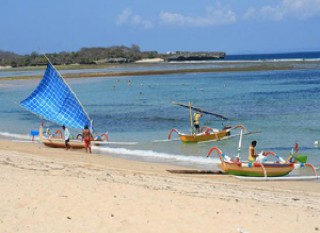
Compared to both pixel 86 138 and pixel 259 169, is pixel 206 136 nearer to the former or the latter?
pixel 86 138

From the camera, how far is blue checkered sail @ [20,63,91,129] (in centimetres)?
2119

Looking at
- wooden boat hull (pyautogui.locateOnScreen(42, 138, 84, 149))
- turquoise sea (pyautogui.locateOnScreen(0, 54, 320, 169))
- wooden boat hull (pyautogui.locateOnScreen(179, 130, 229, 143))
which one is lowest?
turquoise sea (pyautogui.locateOnScreen(0, 54, 320, 169))

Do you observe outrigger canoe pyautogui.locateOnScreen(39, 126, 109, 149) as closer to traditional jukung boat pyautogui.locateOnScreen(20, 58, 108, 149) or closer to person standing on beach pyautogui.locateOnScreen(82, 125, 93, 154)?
traditional jukung boat pyautogui.locateOnScreen(20, 58, 108, 149)

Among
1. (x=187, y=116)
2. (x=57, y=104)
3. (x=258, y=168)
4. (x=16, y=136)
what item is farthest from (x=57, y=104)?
(x=187, y=116)

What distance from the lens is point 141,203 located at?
359 inches

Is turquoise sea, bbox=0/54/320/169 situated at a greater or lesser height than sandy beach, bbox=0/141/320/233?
lesser

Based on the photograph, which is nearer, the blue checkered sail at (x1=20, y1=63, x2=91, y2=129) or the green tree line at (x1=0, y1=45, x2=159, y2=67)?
the blue checkered sail at (x1=20, y1=63, x2=91, y2=129)

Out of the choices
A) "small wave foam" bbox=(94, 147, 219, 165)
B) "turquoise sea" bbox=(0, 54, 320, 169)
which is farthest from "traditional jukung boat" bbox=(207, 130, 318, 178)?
"small wave foam" bbox=(94, 147, 219, 165)

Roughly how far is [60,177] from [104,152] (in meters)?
8.10

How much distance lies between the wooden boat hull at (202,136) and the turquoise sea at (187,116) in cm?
30

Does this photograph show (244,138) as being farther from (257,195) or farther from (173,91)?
(173,91)

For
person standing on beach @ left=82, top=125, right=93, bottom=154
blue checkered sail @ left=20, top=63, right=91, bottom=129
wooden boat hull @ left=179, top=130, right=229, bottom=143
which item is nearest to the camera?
person standing on beach @ left=82, top=125, right=93, bottom=154

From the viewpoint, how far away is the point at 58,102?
69.8 feet

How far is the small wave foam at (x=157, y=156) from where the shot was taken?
17.1 m
